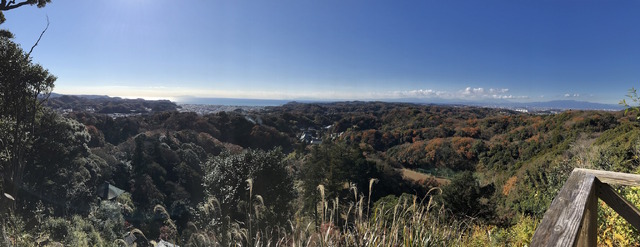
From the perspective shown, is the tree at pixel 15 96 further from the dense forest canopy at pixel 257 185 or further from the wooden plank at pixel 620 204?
the wooden plank at pixel 620 204

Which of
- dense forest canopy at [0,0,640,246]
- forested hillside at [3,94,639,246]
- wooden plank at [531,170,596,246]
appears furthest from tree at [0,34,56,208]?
wooden plank at [531,170,596,246]

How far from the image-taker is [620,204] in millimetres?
964

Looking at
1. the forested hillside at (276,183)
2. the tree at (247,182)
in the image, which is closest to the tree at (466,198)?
the forested hillside at (276,183)

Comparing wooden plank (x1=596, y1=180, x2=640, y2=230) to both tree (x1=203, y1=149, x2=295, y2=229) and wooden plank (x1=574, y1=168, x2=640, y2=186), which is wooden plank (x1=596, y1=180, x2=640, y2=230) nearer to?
wooden plank (x1=574, y1=168, x2=640, y2=186)

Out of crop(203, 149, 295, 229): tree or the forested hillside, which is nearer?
the forested hillside

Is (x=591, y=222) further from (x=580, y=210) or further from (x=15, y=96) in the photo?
(x=15, y=96)

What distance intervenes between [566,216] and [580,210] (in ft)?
0.22

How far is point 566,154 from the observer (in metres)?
11.7

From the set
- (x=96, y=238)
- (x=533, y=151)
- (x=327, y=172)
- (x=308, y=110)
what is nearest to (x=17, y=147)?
(x=96, y=238)

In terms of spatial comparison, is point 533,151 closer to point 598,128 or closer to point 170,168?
point 598,128

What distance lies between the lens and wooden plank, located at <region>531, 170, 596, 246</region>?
1.96 feet

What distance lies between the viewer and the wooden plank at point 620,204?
928mm

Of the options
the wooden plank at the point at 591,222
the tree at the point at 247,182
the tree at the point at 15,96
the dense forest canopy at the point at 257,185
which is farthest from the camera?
the tree at the point at 247,182

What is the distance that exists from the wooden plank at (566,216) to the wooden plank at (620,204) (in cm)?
6
